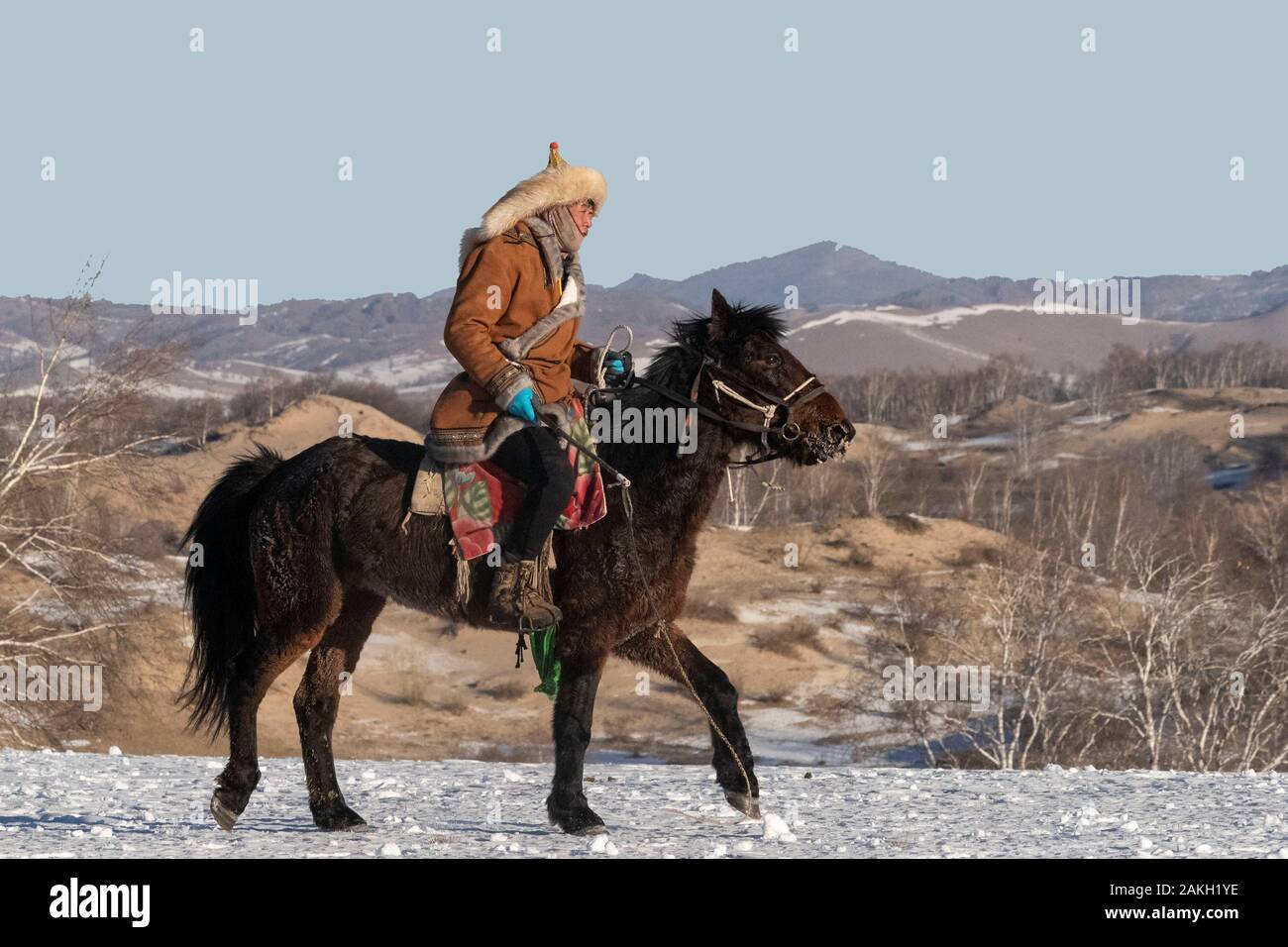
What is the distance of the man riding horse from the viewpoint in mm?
8195

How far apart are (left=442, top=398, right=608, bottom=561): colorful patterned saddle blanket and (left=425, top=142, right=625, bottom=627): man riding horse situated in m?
0.09

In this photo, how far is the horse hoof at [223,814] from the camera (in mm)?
8359

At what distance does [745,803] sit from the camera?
887 centimetres

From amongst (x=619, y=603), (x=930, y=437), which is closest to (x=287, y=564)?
(x=619, y=603)

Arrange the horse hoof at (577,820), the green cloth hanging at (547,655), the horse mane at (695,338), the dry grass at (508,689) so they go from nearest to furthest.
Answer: the horse hoof at (577,820) < the green cloth hanging at (547,655) < the horse mane at (695,338) < the dry grass at (508,689)

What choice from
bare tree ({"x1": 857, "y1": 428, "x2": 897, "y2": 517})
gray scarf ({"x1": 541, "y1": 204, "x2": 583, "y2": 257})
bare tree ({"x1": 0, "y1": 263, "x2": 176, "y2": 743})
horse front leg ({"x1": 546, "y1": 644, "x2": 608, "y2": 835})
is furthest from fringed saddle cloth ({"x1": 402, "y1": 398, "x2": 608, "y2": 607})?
bare tree ({"x1": 857, "y1": 428, "x2": 897, "y2": 517})

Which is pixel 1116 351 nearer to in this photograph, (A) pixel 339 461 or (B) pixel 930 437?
(B) pixel 930 437

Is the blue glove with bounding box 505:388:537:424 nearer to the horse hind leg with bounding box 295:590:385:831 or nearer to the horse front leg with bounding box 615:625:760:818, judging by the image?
the horse front leg with bounding box 615:625:760:818

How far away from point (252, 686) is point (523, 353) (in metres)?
2.44

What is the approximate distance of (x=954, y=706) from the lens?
139 feet

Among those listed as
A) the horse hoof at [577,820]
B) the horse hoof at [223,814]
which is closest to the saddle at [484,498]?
the horse hoof at [577,820]

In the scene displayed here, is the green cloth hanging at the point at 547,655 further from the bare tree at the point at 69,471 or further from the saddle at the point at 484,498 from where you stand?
the bare tree at the point at 69,471

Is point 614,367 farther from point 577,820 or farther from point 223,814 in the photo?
point 223,814

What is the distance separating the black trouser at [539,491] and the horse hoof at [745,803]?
191cm
